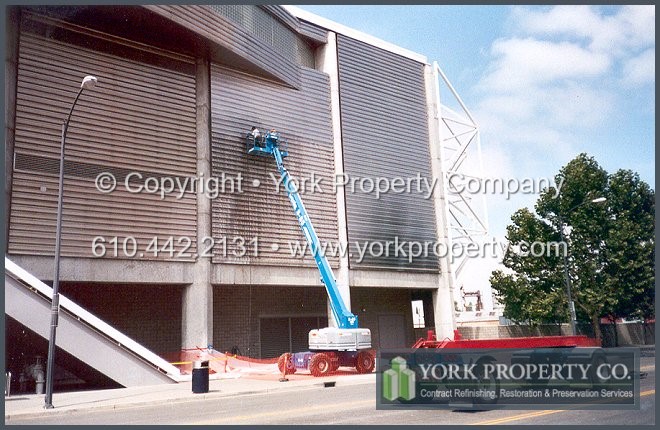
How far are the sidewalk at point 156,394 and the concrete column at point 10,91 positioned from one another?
8318mm

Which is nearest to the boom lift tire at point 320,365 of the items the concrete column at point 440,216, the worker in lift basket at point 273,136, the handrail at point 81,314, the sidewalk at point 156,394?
the sidewalk at point 156,394

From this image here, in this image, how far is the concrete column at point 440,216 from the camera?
36406 mm

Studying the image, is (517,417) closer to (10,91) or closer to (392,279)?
(10,91)

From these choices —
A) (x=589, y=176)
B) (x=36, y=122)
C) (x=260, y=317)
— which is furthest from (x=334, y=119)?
(x=589, y=176)

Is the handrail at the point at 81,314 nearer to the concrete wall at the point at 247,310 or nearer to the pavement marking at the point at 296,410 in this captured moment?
the pavement marking at the point at 296,410

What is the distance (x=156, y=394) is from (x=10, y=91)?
14425 millimetres

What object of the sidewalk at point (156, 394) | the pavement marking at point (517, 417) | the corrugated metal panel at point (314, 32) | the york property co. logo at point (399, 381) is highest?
the corrugated metal panel at point (314, 32)

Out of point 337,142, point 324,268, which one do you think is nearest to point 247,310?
point 324,268

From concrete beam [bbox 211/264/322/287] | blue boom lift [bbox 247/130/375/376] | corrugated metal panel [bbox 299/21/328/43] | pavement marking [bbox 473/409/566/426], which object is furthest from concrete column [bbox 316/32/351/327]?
pavement marking [bbox 473/409/566/426]

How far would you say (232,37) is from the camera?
27250 mm

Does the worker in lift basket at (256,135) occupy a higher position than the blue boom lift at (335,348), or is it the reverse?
the worker in lift basket at (256,135)

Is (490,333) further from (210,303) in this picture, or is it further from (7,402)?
(7,402)

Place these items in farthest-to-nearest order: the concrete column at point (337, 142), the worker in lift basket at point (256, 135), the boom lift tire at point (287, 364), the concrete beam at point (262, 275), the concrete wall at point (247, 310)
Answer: the concrete column at point (337, 142), the concrete wall at point (247, 310), the worker in lift basket at point (256, 135), the concrete beam at point (262, 275), the boom lift tire at point (287, 364)

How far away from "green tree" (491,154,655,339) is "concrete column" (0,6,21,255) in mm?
30913
